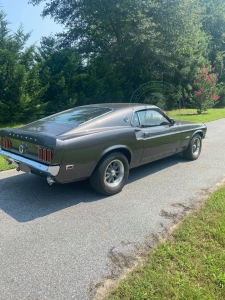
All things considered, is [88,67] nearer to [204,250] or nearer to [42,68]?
[42,68]

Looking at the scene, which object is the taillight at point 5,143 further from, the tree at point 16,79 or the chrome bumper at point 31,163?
the tree at point 16,79

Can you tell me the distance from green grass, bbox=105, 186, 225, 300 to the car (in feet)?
4.89

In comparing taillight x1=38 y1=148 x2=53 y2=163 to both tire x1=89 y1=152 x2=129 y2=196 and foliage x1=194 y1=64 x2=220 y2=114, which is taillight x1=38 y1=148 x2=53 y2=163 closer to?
tire x1=89 y1=152 x2=129 y2=196

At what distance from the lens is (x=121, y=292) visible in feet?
6.85

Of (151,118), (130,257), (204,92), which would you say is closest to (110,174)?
(151,118)

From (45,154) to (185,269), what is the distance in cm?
221

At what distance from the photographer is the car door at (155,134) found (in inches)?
182

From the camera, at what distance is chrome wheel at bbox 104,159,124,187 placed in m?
4.06

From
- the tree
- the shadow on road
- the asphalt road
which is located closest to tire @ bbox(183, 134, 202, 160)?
the asphalt road

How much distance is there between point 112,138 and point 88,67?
41.6 feet

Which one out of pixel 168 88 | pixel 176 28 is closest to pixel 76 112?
pixel 176 28

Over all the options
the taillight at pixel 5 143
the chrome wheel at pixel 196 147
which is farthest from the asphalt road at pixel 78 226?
the chrome wheel at pixel 196 147

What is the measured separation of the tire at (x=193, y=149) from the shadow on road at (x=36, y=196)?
5.50 ft

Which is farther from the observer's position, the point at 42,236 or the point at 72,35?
the point at 72,35
